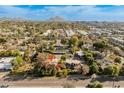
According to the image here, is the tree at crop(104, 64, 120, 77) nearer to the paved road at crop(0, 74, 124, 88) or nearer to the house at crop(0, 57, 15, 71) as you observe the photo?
the paved road at crop(0, 74, 124, 88)

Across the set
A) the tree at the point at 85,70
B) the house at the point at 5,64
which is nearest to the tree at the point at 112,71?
the tree at the point at 85,70

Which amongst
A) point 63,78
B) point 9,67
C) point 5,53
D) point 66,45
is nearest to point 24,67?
point 9,67

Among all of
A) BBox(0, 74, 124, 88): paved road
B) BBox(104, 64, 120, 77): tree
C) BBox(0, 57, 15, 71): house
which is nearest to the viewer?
BBox(0, 74, 124, 88): paved road

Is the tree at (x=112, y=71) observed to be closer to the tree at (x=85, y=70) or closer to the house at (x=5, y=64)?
the tree at (x=85, y=70)

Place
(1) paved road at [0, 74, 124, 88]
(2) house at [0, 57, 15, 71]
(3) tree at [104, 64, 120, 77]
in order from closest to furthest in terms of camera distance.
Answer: (1) paved road at [0, 74, 124, 88], (3) tree at [104, 64, 120, 77], (2) house at [0, 57, 15, 71]

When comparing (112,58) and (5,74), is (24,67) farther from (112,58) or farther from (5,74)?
(112,58)

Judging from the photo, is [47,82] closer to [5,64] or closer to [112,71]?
[112,71]

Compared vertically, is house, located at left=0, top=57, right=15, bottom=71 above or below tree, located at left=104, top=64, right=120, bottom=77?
below

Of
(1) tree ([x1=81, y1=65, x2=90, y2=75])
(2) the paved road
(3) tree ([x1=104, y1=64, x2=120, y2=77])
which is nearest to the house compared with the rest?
(2) the paved road

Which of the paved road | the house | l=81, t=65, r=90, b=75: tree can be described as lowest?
the paved road
